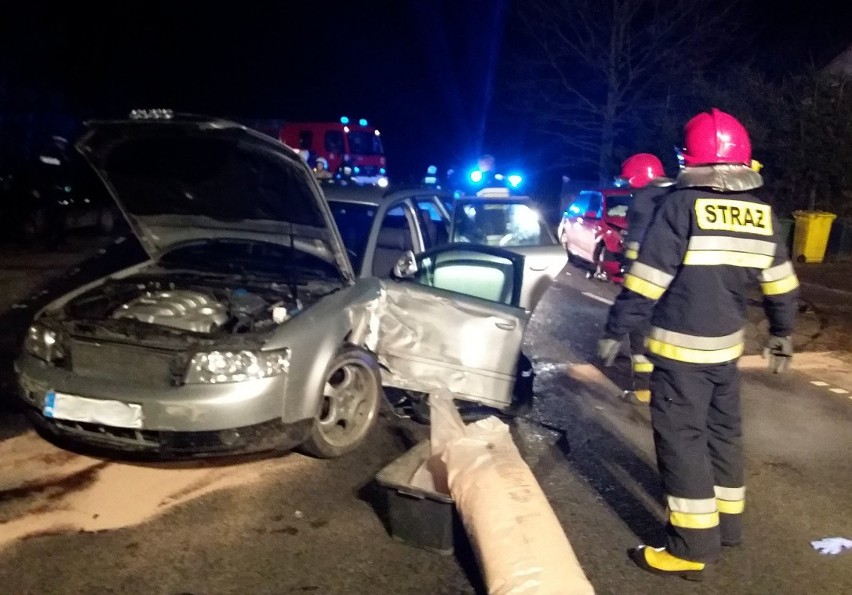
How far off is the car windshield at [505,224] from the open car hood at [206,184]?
105 inches

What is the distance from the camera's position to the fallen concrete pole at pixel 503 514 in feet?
9.79

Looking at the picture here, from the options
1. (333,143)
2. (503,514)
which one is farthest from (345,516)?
(333,143)

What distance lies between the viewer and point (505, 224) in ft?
25.0

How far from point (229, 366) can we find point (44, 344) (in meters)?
1.12

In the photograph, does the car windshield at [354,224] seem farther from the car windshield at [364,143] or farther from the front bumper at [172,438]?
the car windshield at [364,143]

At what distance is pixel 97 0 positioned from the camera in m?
29.6

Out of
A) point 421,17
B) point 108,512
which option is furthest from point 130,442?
point 421,17

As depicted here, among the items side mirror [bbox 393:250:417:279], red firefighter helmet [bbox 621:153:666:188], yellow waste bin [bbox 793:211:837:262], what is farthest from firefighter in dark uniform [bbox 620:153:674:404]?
yellow waste bin [bbox 793:211:837:262]

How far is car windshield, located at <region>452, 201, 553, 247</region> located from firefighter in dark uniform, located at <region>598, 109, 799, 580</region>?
147 inches

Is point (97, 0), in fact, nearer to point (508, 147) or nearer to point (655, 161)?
point (508, 147)

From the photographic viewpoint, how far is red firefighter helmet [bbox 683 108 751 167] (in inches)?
139

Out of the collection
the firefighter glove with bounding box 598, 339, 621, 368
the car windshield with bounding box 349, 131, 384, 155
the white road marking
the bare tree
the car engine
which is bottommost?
the white road marking

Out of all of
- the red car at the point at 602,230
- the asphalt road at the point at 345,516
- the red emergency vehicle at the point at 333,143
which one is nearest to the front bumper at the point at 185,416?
the asphalt road at the point at 345,516

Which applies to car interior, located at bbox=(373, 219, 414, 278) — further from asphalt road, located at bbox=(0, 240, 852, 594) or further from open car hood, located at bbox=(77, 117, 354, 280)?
asphalt road, located at bbox=(0, 240, 852, 594)
